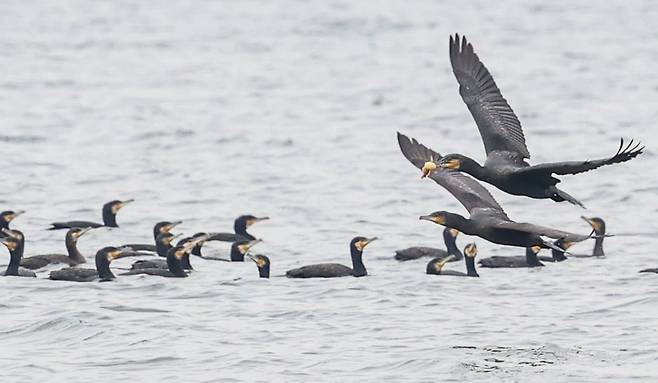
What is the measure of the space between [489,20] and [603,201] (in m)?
33.3

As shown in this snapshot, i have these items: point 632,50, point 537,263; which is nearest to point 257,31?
point 632,50

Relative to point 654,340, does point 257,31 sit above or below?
above

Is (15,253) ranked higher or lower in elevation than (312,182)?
lower

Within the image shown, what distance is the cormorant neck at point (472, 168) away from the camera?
1716 cm

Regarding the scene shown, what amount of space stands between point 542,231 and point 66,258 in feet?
27.8

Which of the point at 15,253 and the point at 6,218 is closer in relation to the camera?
the point at 15,253

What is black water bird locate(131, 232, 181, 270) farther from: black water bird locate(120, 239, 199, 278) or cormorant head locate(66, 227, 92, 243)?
cormorant head locate(66, 227, 92, 243)

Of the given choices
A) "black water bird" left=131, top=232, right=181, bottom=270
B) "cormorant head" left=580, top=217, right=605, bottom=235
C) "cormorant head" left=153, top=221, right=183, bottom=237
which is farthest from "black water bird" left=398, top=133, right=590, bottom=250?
"cormorant head" left=153, top=221, right=183, bottom=237

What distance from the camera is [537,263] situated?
22.1m

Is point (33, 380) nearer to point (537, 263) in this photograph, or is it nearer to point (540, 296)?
point (540, 296)

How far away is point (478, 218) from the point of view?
679 inches

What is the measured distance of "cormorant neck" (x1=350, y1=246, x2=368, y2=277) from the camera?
21.5 meters

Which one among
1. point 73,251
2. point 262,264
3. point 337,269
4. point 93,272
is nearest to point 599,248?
point 337,269

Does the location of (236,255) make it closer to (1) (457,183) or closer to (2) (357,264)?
(2) (357,264)
